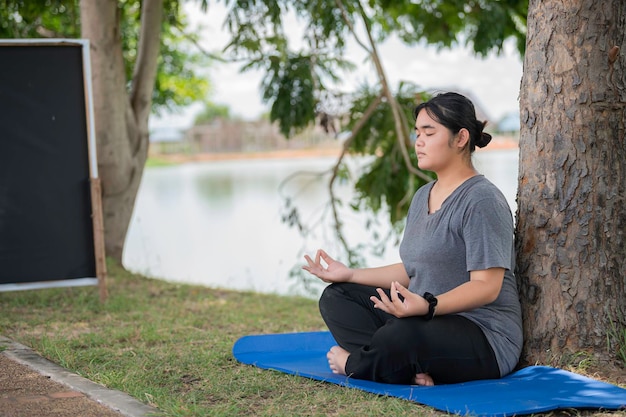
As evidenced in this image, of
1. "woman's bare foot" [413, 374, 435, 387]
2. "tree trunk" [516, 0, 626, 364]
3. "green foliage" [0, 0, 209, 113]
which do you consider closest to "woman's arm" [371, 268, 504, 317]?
"woman's bare foot" [413, 374, 435, 387]

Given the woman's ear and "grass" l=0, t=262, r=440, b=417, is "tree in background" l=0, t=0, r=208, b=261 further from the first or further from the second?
the woman's ear

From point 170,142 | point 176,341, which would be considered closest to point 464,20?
point 176,341

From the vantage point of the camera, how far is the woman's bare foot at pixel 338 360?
3552 millimetres

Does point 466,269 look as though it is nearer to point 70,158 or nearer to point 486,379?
point 486,379

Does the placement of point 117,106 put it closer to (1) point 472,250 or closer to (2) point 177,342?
(2) point 177,342

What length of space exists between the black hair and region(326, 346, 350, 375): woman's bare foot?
3.20 feet

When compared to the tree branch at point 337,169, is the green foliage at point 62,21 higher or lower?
higher

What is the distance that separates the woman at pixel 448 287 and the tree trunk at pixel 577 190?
157 millimetres

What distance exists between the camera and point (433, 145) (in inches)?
135

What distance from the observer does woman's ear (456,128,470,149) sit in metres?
3.41

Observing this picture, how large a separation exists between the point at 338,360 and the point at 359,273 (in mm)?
416

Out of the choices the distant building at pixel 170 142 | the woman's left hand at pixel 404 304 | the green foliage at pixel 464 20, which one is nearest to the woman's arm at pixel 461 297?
the woman's left hand at pixel 404 304

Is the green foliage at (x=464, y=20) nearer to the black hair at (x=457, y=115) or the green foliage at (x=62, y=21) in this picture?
the green foliage at (x=62, y=21)

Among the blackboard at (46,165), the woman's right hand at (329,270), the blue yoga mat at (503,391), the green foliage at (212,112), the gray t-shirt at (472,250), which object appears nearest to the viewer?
the blue yoga mat at (503,391)
